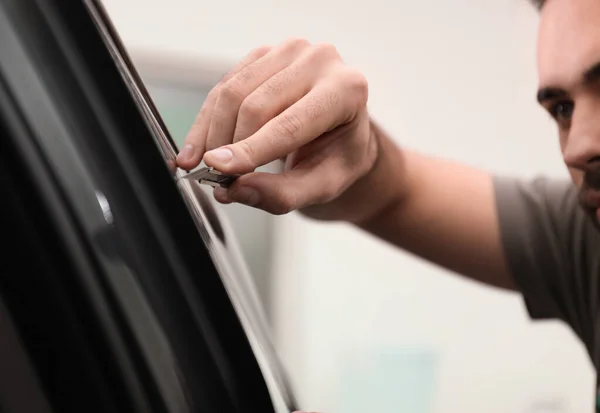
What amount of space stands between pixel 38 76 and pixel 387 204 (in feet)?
1.63

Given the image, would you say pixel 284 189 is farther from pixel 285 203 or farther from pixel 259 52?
pixel 259 52

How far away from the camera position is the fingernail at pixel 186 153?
9.6 inches

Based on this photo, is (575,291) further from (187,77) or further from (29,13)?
(187,77)

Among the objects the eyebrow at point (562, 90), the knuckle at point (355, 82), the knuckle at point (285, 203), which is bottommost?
the eyebrow at point (562, 90)

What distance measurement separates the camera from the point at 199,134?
28cm

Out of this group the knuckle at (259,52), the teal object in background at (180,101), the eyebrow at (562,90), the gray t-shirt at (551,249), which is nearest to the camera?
the knuckle at (259,52)

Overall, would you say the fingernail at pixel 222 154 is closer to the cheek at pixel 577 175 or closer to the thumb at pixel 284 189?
the thumb at pixel 284 189

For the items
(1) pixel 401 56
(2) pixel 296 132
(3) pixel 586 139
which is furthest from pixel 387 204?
(1) pixel 401 56

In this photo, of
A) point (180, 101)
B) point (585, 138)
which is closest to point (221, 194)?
point (585, 138)

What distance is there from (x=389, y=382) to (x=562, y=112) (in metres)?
0.81

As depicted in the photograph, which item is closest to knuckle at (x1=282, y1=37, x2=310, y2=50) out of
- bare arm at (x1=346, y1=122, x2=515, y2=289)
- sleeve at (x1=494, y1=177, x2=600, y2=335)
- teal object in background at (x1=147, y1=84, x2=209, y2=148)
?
bare arm at (x1=346, y1=122, x2=515, y2=289)

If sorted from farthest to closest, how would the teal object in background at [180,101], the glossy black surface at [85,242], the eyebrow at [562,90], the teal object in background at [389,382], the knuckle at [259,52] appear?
1. the teal object in background at [389,382]
2. the teal object in background at [180,101]
3. the eyebrow at [562,90]
4. the knuckle at [259,52]
5. the glossy black surface at [85,242]

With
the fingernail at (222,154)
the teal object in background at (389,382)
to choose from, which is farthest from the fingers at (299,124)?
the teal object in background at (389,382)

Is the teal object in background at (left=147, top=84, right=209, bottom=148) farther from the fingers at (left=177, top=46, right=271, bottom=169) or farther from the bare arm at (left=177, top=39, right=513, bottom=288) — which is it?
the fingers at (left=177, top=46, right=271, bottom=169)
